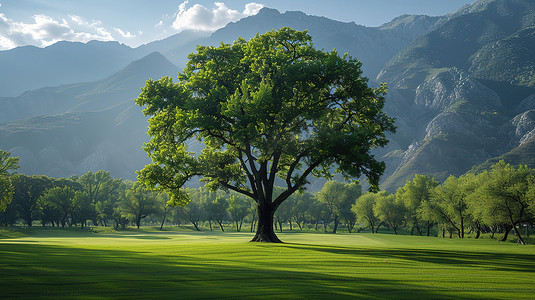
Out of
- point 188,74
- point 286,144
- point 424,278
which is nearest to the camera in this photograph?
point 424,278

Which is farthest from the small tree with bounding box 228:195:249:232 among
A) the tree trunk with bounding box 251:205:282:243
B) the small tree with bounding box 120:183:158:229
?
the tree trunk with bounding box 251:205:282:243

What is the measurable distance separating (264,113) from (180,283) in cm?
1877

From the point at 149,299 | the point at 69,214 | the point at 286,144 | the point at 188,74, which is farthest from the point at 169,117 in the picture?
the point at 69,214

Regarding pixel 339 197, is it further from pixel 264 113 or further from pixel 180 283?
pixel 180 283

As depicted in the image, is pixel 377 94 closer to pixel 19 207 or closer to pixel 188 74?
pixel 188 74

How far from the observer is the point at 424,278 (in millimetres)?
12234

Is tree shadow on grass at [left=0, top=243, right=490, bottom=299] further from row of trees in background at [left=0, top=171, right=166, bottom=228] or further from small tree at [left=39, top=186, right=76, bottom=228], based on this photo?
small tree at [left=39, top=186, right=76, bottom=228]

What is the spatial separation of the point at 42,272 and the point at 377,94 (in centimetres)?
2884

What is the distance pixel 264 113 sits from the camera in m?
27.3

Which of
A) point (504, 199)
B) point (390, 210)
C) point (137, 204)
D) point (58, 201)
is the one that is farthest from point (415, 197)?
point (58, 201)

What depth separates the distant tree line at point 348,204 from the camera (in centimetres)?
5759

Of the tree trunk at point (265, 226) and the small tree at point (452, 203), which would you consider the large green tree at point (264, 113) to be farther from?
the small tree at point (452, 203)

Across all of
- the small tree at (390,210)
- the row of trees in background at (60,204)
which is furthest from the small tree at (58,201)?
the small tree at (390,210)

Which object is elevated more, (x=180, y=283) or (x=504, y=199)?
(x=504, y=199)
